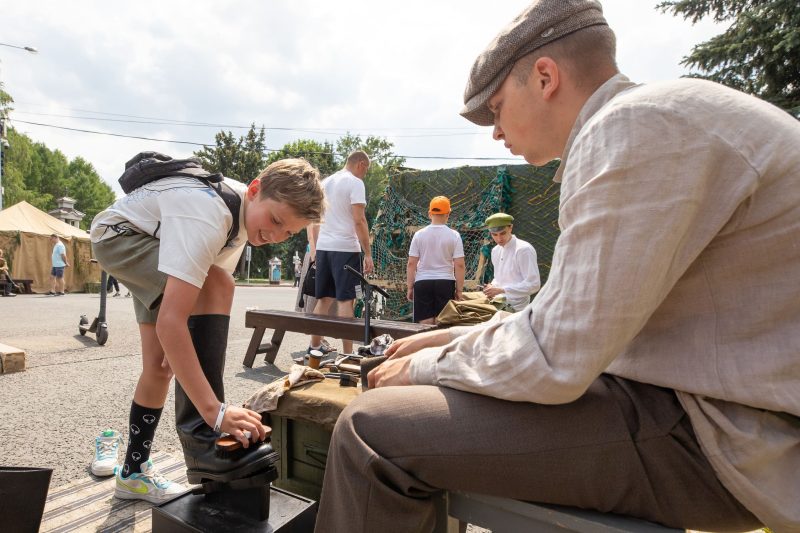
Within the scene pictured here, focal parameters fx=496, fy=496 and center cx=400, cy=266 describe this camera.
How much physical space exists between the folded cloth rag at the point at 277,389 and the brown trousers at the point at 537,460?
0.87 m

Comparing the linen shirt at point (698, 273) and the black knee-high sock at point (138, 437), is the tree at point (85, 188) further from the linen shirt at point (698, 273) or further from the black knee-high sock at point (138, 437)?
the linen shirt at point (698, 273)

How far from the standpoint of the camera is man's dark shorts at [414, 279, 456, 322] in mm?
5441

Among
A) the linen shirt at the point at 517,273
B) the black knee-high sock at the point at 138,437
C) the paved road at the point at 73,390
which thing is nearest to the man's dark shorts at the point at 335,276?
the paved road at the point at 73,390

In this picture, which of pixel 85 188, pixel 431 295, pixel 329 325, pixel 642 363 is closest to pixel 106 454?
pixel 329 325

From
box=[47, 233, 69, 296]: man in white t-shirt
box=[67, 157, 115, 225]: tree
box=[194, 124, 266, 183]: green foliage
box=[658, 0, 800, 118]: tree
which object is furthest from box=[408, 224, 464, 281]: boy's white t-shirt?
box=[67, 157, 115, 225]: tree

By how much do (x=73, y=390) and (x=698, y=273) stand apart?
14.5ft

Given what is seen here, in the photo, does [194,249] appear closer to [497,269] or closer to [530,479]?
[530,479]

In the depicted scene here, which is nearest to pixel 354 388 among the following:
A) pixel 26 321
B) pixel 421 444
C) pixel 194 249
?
pixel 194 249

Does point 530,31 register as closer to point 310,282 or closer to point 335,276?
point 335,276

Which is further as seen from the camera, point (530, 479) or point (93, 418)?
point (93, 418)

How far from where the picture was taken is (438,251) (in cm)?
544

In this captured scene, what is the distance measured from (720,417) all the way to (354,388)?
1258 millimetres

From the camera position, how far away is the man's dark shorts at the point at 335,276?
194 inches

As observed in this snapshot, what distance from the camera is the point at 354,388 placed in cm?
189
